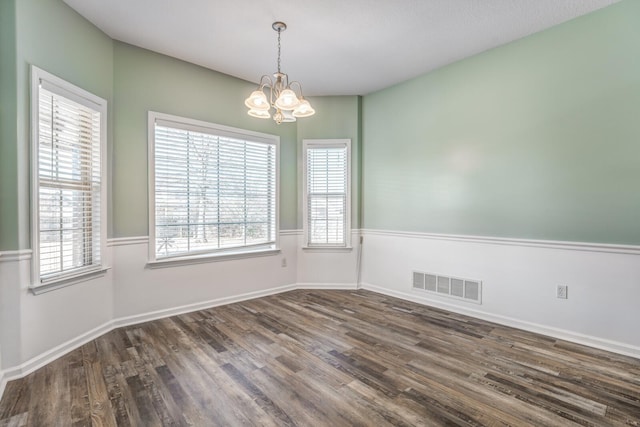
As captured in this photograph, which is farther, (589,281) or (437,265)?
(437,265)

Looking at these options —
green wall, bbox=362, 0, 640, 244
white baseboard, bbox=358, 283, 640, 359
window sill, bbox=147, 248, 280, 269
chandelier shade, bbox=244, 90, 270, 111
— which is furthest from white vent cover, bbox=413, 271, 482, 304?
chandelier shade, bbox=244, 90, 270, 111

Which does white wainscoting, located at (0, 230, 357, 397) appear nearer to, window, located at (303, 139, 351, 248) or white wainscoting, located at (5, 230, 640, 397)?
white wainscoting, located at (5, 230, 640, 397)

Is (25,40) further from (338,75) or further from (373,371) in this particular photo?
(373,371)

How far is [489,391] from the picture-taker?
6.89 ft

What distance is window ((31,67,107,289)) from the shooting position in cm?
245

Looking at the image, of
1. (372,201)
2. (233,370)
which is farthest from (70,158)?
(372,201)

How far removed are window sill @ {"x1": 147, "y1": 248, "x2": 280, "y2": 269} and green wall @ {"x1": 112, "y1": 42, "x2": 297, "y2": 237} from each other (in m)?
0.37

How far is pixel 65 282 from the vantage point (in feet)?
8.82

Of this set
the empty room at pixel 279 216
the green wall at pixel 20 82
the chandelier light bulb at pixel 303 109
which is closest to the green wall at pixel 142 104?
the empty room at pixel 279 216

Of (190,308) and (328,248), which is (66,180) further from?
(328,248)

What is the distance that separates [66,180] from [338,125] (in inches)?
132

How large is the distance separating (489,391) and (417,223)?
2279 mm

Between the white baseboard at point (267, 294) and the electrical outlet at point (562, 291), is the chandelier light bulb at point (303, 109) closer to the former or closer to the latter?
the white baseboard at point (267, 294)

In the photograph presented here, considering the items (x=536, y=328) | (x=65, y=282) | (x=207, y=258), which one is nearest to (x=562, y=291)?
(x=536, y=328)
